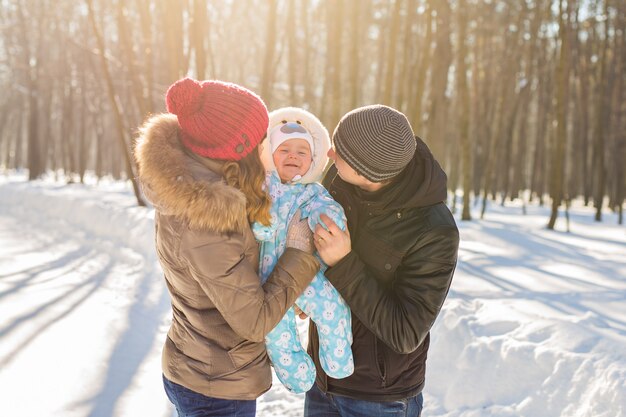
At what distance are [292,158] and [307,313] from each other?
62 cm

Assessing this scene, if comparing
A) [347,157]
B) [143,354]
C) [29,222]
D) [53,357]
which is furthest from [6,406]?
[29,222]

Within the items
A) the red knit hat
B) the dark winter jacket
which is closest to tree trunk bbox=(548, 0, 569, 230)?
the dark winter jacket

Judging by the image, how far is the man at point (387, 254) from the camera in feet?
5.84

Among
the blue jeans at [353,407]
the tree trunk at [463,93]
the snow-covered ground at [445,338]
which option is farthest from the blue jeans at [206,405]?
the tree trunk at [463,93]

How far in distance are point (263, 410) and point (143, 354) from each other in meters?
1.61

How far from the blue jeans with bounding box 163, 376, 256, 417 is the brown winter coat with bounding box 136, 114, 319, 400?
1.7 inches

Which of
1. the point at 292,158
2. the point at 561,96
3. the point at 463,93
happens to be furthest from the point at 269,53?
the point at 292,158

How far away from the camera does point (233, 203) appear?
1661 millimetres

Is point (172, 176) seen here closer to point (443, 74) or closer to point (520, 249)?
point (520, 249)

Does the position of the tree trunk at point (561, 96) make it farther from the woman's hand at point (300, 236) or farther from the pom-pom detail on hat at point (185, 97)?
the pom-pom detail on hat at point (185, 97)

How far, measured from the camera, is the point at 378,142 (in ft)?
5.80

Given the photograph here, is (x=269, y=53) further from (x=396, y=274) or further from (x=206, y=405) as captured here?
(x=206, y=405)

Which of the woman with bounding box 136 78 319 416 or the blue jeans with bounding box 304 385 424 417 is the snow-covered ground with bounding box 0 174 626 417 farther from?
the woman with bounding box 136 78 319 416

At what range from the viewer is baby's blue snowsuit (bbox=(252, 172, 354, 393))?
1.88m
